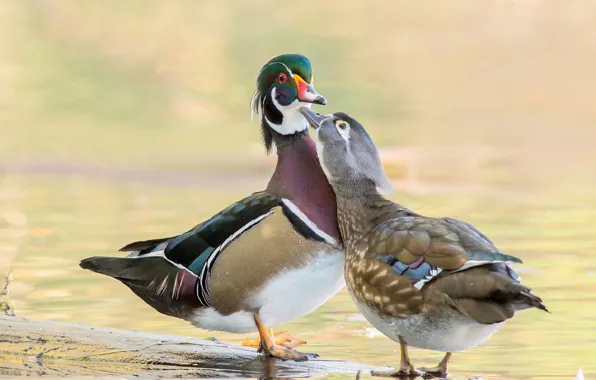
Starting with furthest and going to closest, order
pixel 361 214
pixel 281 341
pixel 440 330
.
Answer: pixel 281 341
pixel 361 214
pixel 440 330

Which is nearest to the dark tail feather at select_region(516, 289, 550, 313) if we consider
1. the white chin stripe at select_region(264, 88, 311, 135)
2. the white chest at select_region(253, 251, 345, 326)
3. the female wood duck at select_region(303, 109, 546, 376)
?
the female wood duck at select_region(303, 109, 546, 376)

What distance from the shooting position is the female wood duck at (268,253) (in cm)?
585

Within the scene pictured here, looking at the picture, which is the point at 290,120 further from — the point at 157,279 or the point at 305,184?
the point at 157,279

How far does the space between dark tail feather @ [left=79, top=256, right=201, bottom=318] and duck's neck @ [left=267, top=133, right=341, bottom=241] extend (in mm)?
533

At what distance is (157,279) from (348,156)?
96 cm

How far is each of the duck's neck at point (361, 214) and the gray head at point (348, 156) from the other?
0.11 feet

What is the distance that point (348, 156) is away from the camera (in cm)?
588

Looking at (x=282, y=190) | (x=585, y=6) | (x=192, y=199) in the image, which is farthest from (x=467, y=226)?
(x=585, y=6)

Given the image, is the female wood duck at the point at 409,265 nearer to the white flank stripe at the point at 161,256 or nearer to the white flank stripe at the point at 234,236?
the white flank stripe at the point at 234,236

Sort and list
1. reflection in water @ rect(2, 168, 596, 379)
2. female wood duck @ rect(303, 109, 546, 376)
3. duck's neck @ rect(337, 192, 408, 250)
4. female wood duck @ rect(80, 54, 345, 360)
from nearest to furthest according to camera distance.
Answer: female wood duck @ rect(303, 109, 546, 376)
duck's neck @ rect(337, 192, 408, 250)
female wood duck @ rect(80, 54, 345, 360)
reflection in water @ rect(2, 168, 596, 379)

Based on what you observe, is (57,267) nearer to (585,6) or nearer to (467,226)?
(467,226)

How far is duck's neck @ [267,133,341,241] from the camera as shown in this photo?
19.5 ft

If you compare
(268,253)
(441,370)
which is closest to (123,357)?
(268,253)

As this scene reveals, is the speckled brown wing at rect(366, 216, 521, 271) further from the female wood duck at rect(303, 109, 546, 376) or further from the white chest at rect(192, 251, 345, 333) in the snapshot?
the white chest at rect(192, 251, 345, 333)
